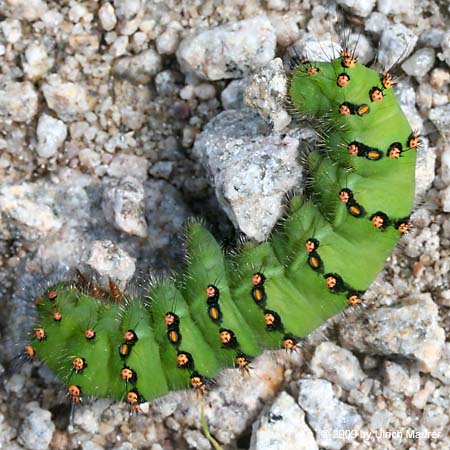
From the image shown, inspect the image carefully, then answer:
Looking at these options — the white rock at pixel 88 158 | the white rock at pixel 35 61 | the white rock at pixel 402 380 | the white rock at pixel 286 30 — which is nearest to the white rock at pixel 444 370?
the white rock at pixel 402 380

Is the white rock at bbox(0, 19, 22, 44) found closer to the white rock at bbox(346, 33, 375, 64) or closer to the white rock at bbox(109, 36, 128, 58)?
the white rock at bbox(109, 36, 128, 58)

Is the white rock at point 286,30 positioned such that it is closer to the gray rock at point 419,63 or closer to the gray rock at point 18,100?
the gray rock at point 419,63

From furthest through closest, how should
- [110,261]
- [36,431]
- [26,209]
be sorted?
[26,209]
[110,261]
[36,431]

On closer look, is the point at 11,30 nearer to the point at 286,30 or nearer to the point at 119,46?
the point at 119,46

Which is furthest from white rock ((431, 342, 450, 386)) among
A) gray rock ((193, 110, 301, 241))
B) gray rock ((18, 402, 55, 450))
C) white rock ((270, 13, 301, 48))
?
gray rock ((18, 402, 55, 450))

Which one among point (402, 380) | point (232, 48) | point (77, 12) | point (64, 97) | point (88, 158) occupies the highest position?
point (232, 48)

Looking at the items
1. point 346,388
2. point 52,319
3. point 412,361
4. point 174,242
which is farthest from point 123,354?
point 412,361

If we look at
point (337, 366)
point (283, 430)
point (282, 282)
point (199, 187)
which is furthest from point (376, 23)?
point (283, 430)
